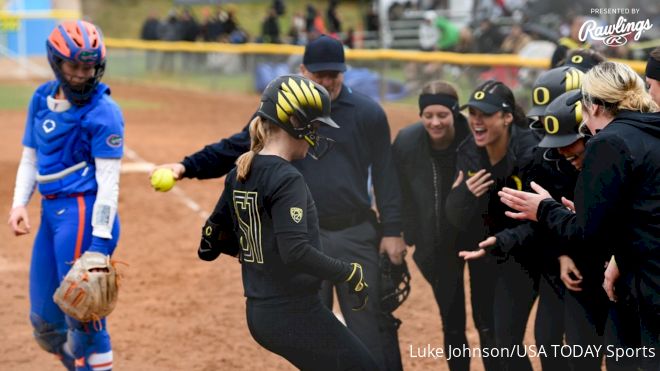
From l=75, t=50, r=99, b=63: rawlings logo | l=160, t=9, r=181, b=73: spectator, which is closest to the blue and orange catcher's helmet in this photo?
l=75, t=50, r=99, b=63: rawlings logo

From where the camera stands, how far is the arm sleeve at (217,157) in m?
6.01

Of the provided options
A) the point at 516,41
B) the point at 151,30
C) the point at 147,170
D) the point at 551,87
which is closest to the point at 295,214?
the point at 551,87

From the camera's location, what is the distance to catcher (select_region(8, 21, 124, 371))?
5.80 meters

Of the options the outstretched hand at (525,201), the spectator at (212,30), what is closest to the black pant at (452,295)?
the outstretched hand at (525,201)

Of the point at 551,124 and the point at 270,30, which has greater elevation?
the point at 270,30

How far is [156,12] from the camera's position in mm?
48656

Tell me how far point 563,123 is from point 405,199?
1.57 meters

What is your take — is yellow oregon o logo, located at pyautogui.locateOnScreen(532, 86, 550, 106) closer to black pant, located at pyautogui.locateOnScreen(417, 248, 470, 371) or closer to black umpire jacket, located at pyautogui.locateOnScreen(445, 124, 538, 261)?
black umpire jacket, located at pyautogui.locateOnScreen(445, 124, 538, 261)

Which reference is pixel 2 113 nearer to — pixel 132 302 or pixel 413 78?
pixel 413 78

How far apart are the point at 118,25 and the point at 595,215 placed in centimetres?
4489

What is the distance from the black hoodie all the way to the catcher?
2856 mm

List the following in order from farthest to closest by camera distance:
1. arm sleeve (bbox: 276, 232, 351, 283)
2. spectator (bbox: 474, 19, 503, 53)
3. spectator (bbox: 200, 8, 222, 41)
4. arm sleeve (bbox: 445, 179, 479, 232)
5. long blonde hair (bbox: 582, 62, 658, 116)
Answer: spectator (bbox: 200, 8, 222, 41), spectator (bbox: 474, 19, 503, 53), arm sleeve (bbox: 445, 179, 479, 232), arm sleeve (bbox: 276, 232, 351, 283), long blonde hair (bbox: 582, 62, 658, 116)

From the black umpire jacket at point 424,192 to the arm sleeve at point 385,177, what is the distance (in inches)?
7.4

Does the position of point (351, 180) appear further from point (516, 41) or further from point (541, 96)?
point (516, 41)
